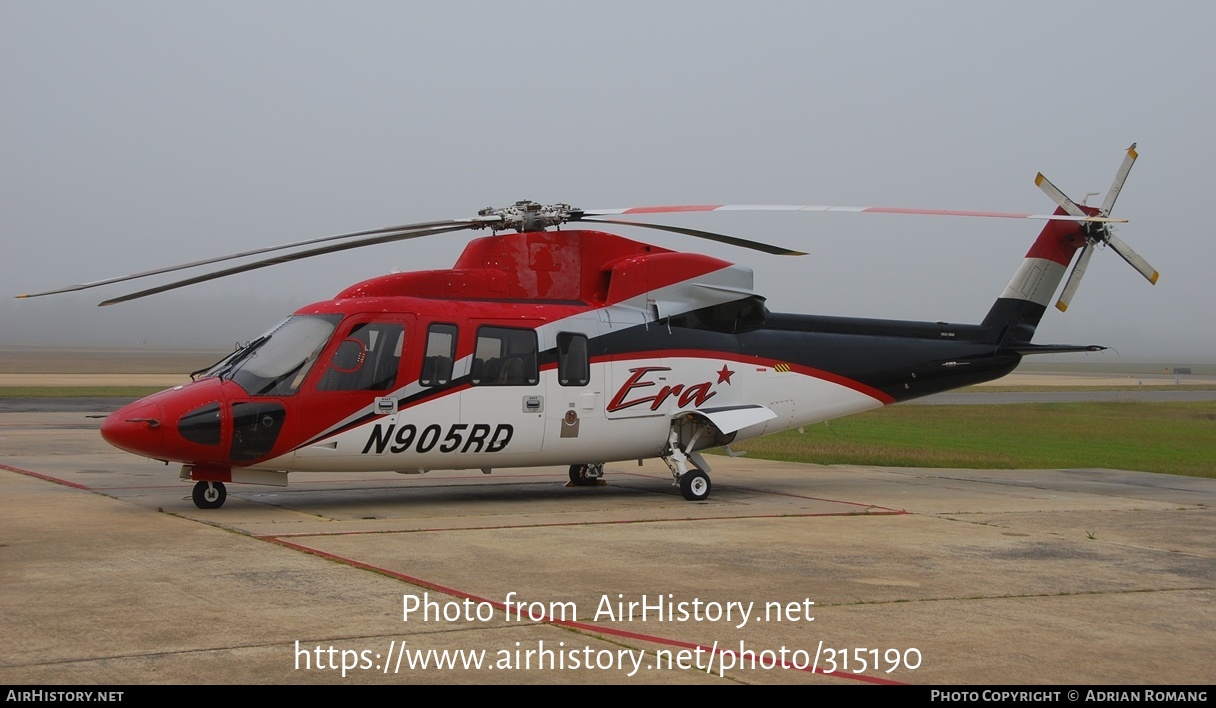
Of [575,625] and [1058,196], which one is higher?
[1058,196]

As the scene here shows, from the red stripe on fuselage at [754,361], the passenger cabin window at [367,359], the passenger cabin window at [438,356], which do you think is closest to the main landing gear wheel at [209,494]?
the passenger cabin window at [367,359]

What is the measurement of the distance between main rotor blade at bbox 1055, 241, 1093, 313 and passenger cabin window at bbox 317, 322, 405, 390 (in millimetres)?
9421

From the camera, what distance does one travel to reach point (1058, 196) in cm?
1598

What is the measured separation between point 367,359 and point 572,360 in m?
2.56

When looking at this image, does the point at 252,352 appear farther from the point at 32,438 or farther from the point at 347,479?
the point at 32,438

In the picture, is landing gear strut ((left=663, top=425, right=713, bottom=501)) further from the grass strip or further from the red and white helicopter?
the grass strip

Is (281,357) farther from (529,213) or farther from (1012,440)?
(1012,440)

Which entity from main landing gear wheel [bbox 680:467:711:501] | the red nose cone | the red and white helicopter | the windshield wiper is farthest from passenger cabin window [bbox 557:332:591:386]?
the red nose cone

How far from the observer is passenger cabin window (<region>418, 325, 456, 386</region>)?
42.9 feet

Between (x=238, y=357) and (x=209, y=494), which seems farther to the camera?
(x=238, y=357)

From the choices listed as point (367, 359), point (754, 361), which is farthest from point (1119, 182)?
point (367, 359)

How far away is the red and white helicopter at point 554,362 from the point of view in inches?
490

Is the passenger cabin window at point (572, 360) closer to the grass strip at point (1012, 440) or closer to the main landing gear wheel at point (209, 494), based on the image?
the main landing gear wheel at point (209, 494)
